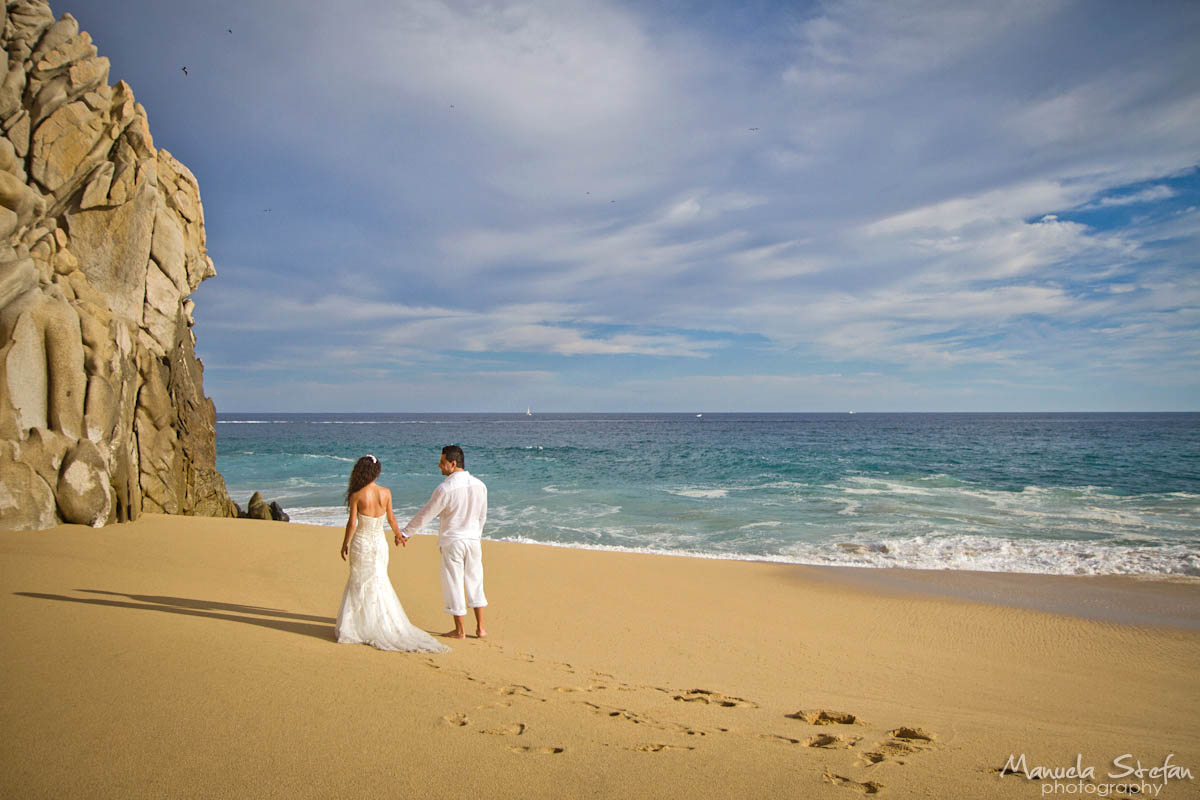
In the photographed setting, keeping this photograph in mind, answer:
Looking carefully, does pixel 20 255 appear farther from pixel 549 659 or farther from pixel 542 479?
pixel 542 479

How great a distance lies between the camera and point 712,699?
454 cm

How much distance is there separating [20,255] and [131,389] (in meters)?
2.85

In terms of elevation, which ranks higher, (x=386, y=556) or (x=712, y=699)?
(x=386, y=556)

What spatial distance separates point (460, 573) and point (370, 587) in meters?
0.89

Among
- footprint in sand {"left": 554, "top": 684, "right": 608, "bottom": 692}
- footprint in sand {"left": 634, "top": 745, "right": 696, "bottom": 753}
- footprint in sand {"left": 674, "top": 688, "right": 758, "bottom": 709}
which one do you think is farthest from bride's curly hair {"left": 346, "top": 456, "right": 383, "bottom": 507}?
footprint in sand {"left": 634, "top": 745, "right": 696, "bottom": 753}

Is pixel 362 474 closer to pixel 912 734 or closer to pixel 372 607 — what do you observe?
pixel 372 607

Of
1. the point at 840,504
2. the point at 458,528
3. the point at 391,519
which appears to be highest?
the point at 391,519

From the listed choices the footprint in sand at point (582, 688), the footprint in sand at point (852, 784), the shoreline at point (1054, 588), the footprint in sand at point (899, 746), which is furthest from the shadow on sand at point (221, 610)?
the shoreline at point (1054, 588)

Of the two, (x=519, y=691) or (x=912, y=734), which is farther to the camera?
(x=519, y=691)

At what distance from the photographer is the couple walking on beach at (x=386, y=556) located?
17.2 ft

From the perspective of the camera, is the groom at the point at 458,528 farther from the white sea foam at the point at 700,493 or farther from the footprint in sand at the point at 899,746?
the white sea foam at the point at 700,493

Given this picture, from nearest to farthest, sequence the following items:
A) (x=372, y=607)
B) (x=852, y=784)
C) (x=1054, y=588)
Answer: (x=852, y=784) < (x=372, y=607) < (x=1054, y=588)

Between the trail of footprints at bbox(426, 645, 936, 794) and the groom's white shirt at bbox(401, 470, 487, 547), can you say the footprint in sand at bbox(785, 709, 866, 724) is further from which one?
the groom's white shirt at bbox(401, 470, 487, 547)

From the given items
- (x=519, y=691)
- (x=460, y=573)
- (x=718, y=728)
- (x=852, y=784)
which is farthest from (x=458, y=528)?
(x=852, y=784)
